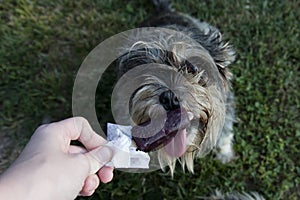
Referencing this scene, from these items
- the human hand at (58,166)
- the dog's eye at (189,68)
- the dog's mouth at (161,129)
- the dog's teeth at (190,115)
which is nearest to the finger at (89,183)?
the human hand at (58,166)

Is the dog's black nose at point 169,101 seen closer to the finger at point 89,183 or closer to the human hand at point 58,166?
the human hand at point 58,166

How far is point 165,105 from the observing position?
9.20ft

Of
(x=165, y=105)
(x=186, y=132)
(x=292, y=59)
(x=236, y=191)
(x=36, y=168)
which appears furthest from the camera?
(x=292, y=59)

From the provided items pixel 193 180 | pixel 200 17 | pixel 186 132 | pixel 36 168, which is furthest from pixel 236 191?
pixel 36 168

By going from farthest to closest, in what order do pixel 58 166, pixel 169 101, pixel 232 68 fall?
pixel 232 68 → pixel 169 101 → pixel 58 166

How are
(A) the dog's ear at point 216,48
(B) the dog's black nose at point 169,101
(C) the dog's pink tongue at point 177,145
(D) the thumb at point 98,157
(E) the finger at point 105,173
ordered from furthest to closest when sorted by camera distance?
(A) the dog's ear at point 216,48
(C) the dog's pink tongue at point 177,145
(B) the dog's black nose at point 169,101
(E) the finger at point 105,173
(D) the thumb at point 98,157

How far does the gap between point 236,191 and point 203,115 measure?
115 cm

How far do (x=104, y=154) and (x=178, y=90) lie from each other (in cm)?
84

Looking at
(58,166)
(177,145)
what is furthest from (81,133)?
(177,145)

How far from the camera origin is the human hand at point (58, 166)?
5.88 ft

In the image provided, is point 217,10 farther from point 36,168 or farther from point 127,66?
point 36,168

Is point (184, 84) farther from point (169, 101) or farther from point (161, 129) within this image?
point (161, 129)

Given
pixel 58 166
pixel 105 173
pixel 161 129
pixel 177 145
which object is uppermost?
pixel 58 166

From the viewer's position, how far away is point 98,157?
7.02ft
